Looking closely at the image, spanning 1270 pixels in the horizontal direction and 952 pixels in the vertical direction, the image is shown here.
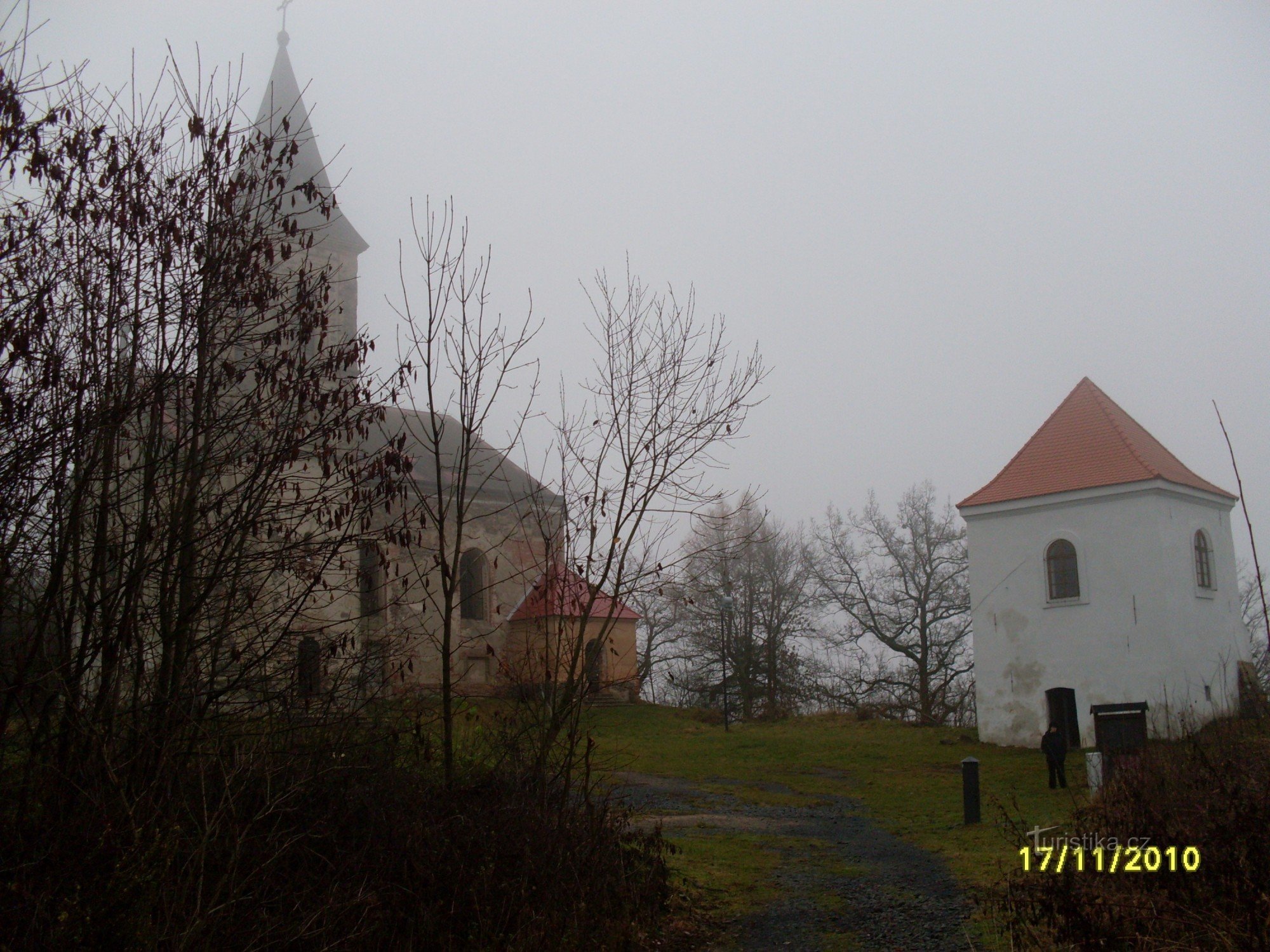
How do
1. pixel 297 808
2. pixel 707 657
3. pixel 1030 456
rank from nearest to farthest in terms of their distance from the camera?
1. pixel 297 808
2. pixel 1030 456
3. pixel 707 657

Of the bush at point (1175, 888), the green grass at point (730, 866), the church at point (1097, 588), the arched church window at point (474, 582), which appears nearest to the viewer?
the bush at point (1175, 888)

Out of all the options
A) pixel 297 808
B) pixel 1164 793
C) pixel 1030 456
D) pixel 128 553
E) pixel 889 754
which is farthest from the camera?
pixel 1030 456

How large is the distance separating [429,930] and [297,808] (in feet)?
4.12

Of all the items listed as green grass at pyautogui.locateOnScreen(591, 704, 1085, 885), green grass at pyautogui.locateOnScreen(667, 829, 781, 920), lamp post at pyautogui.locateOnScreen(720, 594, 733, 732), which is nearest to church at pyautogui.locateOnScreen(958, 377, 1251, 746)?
green grass at pyautogui.locateOnScreen(591, 704, 1085, 885)

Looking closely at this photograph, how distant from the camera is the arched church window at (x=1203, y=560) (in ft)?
82.4

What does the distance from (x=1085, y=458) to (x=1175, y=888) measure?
21.3 metres

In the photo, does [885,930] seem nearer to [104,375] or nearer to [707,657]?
[104,375]

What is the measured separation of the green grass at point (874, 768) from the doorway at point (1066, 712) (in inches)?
32.8

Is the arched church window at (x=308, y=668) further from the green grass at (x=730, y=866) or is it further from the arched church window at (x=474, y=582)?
the arched church window at (x=474, y=582)

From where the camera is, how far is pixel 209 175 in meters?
7.04

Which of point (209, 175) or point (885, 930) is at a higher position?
point (209, 175)

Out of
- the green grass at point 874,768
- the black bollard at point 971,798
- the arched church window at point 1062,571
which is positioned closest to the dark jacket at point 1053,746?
the green grass at point 874,768

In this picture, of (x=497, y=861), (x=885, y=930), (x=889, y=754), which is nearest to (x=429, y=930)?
(x=497, y=861)

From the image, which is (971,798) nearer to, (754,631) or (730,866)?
(730,866)
